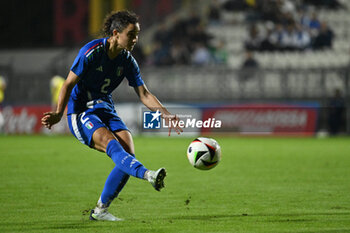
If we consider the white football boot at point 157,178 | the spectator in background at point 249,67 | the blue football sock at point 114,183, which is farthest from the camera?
the spectator in background at point 249,67

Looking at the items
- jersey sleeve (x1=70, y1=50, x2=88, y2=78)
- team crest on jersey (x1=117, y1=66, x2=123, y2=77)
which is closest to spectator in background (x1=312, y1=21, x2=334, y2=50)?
team crest on jersey (x1=117, y1=66, x2=123, y2=77)

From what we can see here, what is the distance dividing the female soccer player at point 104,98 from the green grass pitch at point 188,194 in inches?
25.1

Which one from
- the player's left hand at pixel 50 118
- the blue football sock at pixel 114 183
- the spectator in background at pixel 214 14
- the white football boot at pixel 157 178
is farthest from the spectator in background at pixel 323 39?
the white football boot at pixel 157 178

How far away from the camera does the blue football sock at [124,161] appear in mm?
5558

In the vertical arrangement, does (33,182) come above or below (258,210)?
below

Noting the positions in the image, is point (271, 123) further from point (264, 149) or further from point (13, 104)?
point (13, 104)

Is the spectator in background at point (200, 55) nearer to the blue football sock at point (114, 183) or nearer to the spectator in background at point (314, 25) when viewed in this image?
the spectator in background at point (314, 25)

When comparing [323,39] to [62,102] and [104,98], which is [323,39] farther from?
[62,102]

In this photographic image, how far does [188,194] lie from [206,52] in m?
16.6

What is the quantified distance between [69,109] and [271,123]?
15143mm

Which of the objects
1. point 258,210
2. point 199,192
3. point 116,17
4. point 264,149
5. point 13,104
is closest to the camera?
point 116,17

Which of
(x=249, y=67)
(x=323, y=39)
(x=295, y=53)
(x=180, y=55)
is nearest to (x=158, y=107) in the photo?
(x=249, y=67)

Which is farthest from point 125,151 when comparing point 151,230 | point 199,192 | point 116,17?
point 199,192

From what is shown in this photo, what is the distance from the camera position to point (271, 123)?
20.9 meters
